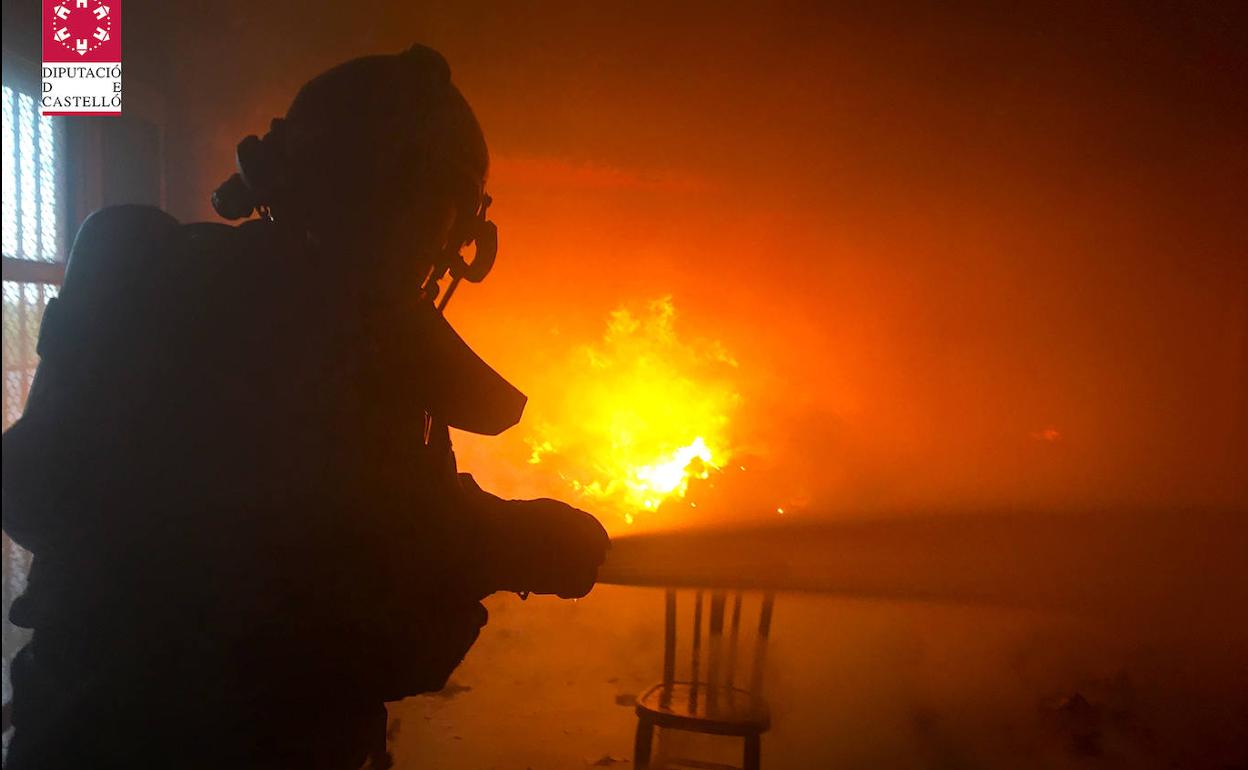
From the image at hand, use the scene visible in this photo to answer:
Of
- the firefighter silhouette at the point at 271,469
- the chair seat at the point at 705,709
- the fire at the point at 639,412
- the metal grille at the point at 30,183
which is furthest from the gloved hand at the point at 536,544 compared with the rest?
the fire at the point at 639,412

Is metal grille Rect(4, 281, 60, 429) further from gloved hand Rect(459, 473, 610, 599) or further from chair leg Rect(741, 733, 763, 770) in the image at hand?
chair leg Rect(741, 733, 763, 770)

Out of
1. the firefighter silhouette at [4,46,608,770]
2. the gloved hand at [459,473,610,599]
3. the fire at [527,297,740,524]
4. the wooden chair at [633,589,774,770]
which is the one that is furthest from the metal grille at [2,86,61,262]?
the wooden chair at [633,589,774,770]

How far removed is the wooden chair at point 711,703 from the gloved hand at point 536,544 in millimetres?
994

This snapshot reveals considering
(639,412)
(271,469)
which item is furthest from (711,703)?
(271,469)

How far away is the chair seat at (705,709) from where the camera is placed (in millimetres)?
1854

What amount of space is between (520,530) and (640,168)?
1862 millimetres

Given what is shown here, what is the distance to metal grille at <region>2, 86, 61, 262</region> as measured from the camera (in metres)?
1.45

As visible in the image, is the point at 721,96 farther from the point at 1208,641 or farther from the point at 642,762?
the point at 1208,641

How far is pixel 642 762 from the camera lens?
1999 millimetres

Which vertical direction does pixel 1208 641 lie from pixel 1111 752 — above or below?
above

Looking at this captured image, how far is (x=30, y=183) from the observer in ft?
5.14

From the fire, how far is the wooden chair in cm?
64

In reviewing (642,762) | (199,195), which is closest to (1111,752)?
(642,762)

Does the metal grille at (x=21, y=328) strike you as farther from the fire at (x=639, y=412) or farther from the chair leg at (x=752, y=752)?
the chair leg at (x=752, y=752)
